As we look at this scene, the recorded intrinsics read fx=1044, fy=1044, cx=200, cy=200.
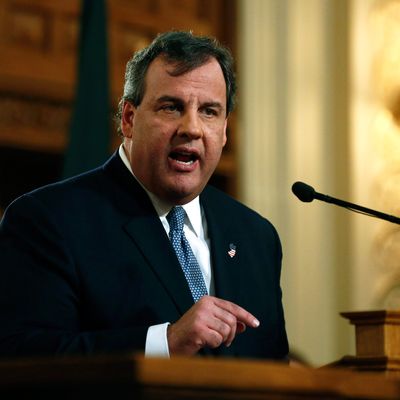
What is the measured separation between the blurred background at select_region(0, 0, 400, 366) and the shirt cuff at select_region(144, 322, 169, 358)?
15.0 feet

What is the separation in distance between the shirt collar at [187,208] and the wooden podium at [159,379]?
4.74 ft

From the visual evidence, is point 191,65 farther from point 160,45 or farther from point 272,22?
point 272,22

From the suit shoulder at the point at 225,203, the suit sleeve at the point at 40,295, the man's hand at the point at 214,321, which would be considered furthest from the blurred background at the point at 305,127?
the man's hand at the point at 214,321

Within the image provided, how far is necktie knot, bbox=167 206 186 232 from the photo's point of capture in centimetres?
320

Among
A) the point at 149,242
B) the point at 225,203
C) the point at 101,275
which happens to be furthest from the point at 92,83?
the point at 101,275

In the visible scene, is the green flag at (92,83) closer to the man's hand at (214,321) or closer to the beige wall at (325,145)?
the beige wall at (325,145)

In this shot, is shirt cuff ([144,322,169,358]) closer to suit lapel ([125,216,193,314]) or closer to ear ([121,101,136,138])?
suit lapel ([125,216,193,314])

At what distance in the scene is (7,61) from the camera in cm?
690

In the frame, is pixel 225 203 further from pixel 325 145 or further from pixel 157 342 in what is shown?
pixel 325 145

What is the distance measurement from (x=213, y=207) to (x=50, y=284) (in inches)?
30.7

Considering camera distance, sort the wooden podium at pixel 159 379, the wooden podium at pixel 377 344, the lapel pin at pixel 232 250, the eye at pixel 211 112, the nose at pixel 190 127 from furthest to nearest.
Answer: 1. the lapel pin at pixel 232 250
2. the eye at pixel 211 112
3. the nose at pixel 190 127
4. the wooden podium at pixel 377 344
5. the wooden podium at pixel 159 379

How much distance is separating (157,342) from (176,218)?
0.64 m

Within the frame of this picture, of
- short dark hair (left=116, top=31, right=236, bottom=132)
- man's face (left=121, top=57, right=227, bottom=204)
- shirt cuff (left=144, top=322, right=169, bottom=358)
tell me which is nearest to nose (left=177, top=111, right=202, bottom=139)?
man's face (left=121, top=57, right=227, bottom=204)

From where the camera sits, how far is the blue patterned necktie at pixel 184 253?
307 cm
